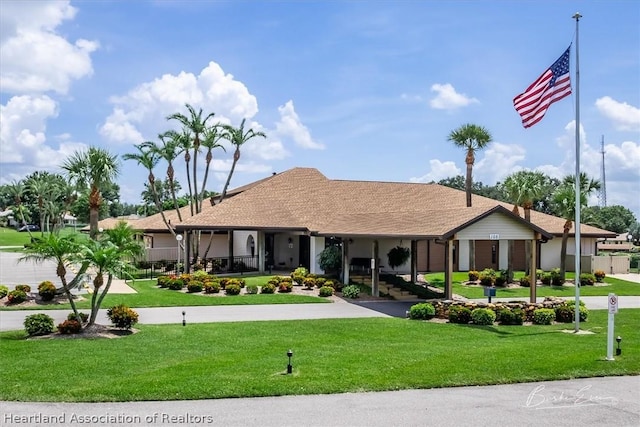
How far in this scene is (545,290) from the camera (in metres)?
32.6

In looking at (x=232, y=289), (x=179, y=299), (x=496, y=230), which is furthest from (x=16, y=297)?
(x=496, y=230)

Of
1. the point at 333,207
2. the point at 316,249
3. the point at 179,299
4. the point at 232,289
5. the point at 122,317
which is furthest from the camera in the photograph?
the point at 333,207

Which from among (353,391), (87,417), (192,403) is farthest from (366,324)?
(87,417)

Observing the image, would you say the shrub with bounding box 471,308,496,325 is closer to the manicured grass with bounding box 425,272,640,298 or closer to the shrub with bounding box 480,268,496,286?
the manicured grass with bounding box 425,272,640,298

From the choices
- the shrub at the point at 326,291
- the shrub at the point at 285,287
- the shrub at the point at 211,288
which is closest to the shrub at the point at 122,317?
the shrub at the point at 211,288

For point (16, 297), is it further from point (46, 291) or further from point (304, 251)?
point (304, 251)

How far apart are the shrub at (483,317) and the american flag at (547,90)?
6403 mm

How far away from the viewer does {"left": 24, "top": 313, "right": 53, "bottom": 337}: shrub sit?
16984 mm

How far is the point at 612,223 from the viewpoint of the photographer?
303 feet

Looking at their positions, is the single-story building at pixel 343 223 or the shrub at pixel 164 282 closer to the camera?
the shrub at pixel 164 282

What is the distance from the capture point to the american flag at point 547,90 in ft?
59.4

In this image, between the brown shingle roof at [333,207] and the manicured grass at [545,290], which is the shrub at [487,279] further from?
the brown shingle roof at [333,207]

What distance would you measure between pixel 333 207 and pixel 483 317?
729 inches

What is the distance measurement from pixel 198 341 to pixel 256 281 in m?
15.1
